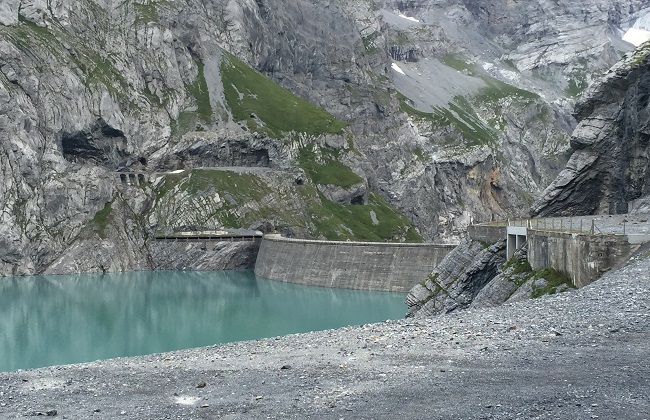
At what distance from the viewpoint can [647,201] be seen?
54.5 meters

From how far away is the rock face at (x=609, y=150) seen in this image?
60875mm

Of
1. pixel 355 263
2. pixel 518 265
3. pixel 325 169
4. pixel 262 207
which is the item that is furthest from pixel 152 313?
pixel 325 169

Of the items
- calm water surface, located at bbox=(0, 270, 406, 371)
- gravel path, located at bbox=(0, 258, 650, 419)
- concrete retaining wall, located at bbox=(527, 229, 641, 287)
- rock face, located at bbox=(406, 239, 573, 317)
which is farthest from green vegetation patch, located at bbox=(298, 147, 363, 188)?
gravel path, located at bbox=(0, 258, 650, 419)

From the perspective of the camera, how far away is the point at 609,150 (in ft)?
213

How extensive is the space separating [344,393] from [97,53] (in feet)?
548

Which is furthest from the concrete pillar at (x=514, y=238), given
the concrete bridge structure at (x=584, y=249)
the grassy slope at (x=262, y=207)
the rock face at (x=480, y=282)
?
the grassy slope at (x=262, y=207)

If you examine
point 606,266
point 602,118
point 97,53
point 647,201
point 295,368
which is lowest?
point 295,368

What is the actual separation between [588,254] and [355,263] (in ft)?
250

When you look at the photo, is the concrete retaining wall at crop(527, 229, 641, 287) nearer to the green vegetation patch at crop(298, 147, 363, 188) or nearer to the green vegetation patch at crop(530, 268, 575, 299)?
the green vegetation patch at crop(530, 268, 575, 299)

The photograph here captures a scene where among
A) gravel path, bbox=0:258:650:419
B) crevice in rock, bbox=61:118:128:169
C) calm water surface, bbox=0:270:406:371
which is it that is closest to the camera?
gravel path, bbox=0:258:650:419

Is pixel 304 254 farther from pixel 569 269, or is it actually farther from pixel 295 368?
pixel 295 368

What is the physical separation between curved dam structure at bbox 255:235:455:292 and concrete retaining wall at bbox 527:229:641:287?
2406 inches

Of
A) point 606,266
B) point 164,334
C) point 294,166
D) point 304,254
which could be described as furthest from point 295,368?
point 294,166

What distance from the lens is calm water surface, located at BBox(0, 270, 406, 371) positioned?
61.5m
